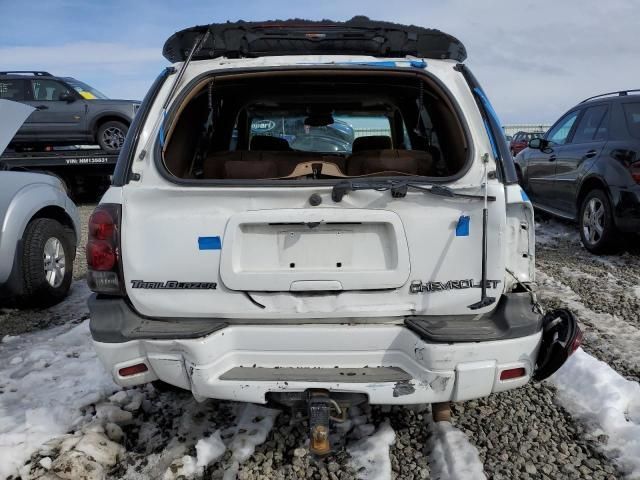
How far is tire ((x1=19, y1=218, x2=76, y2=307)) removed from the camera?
443cm

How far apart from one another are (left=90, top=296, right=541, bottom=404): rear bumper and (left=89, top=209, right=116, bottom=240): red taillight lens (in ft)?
0.97

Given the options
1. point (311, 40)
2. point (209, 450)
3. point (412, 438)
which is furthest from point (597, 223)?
point (209, 450)

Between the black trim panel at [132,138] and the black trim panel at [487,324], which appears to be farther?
the black trim panel at [132,138]

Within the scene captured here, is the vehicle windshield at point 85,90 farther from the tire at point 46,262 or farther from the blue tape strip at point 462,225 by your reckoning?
the blue tape strip at point 462,225

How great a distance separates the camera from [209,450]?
2.47 metres

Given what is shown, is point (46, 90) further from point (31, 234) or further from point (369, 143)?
point (369, 143)

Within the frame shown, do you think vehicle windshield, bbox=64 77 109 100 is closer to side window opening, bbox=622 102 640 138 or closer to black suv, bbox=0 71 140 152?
black suv, bbox=0 71 140 152

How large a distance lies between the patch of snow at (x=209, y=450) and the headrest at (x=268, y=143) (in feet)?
6.54

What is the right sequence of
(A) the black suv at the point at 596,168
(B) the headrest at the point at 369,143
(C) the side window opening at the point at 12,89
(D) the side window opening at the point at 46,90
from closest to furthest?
(B) the headrest at the point at 369,143, (A) the black suv at the point at 596,168, (C) the side window opening at the point at 12,89, (D) the side window opening at the point at 46,90

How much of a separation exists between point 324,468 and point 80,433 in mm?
1227

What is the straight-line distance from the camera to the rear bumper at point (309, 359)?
2.09 m

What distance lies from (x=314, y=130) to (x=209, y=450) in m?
2.39

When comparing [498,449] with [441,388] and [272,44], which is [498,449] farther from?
[272,44]

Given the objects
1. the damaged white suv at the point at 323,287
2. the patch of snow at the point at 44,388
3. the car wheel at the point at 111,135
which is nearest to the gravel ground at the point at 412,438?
the patch of snow at the point at 44,388
